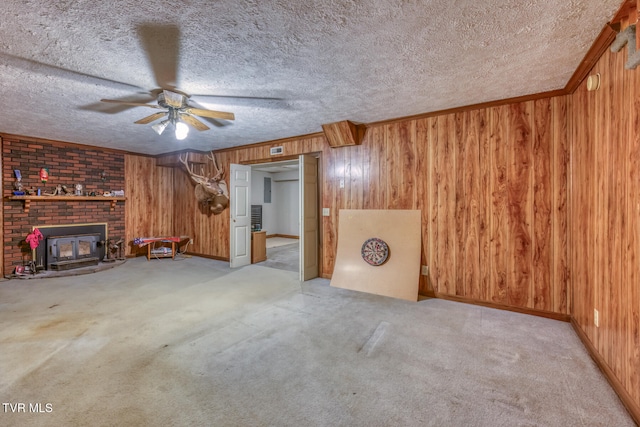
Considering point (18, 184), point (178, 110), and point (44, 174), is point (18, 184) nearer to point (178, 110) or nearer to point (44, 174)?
point (44, 174)

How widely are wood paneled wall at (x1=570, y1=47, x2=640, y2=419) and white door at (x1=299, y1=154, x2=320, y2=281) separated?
3.27 metres

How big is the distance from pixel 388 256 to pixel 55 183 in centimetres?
639

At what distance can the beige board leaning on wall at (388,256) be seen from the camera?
375 centimetres

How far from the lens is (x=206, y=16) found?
1.74 m

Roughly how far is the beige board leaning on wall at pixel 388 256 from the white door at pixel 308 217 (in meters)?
0.48

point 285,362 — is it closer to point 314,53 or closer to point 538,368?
point 538,368

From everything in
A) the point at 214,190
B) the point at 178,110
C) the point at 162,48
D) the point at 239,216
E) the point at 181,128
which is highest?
the point at 162,48

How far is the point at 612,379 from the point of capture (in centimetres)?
188

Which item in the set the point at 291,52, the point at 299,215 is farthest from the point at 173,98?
the point at 299,215

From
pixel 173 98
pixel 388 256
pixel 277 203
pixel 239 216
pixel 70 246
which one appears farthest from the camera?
pixel 277 203

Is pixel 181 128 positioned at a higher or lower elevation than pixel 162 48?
lower

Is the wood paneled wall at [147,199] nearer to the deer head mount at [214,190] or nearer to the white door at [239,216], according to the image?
the deer head mount at [214,190]

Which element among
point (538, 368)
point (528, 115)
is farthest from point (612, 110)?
point (538, 368)

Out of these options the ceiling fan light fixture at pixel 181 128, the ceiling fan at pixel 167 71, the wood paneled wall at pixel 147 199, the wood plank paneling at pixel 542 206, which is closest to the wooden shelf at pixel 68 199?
the wood paneled wall at pixel 147 199
